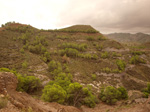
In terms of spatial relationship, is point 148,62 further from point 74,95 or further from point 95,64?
point 74,95

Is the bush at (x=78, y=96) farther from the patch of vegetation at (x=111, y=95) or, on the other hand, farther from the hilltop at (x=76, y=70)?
the patch of vegetation at (x=111, y=95)

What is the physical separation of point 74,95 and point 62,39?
54.3 meters

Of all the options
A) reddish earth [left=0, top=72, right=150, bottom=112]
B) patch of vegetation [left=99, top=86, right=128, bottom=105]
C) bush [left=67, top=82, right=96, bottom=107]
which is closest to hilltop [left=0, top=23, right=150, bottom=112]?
bush [left=67, top=82, right=96, bottom=107]

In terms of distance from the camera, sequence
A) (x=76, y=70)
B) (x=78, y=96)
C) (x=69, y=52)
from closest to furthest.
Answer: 1. (x=78, y=96)
2. (x=76, y=70)
3. (x=69, y=52)

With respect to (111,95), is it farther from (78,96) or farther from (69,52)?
(69,52)

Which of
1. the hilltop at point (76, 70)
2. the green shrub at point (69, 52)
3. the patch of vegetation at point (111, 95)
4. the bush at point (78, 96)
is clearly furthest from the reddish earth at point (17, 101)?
the green shrub at point (69, 52)

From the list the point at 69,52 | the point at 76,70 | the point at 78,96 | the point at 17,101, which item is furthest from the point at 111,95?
the point at 69,52

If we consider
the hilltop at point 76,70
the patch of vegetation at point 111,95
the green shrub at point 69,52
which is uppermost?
the green shrub at point 69,52

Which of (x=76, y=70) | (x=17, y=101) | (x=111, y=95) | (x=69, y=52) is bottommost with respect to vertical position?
(x=111, y=95)

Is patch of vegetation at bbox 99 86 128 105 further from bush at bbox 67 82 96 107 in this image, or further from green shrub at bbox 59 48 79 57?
green shrub at bbox 59 48 79 57

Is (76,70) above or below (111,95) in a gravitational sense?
above

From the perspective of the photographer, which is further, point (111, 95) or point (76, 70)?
point (76, 70)

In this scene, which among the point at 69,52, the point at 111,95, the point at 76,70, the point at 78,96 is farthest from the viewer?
the point at 69,52

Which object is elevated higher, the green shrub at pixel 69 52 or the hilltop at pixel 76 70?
the green shrub at pixel 69 52
